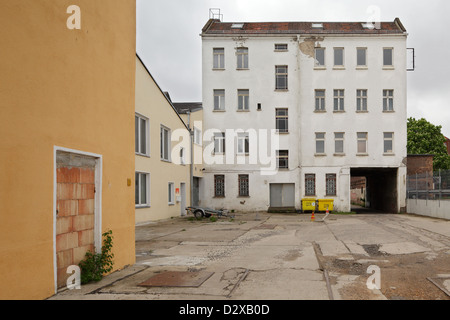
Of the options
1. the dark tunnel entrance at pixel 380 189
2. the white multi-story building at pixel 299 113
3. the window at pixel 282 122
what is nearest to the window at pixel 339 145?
the white multi-story building at pixel 299 113

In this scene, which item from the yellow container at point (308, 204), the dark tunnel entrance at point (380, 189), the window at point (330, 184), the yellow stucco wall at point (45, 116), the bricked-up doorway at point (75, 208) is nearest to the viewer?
the yellow stucco wall at point (45, 116)

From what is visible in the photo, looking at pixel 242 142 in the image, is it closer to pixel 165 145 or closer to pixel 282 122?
pixel 282 122

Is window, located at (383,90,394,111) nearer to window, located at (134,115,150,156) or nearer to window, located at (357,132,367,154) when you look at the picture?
window, located at (357,132,367,154)

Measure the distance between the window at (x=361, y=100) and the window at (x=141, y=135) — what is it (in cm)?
1799

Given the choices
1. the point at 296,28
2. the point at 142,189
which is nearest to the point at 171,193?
the point at 142,189

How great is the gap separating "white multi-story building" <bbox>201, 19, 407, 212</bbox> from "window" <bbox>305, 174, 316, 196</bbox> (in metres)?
0.08

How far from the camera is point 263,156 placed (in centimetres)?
3128

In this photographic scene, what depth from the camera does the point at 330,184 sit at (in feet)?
101

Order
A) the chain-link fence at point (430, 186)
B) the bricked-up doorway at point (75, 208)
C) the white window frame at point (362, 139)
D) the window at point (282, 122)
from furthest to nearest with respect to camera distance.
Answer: the window at point (282, 122) < the white window frame at point (362, 139) < the chain-link fence at point (430, 186) < the bricked-up doorway at point (75, 208)

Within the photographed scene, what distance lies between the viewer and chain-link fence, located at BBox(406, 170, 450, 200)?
21991 mm

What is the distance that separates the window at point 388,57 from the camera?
3108 centimetres

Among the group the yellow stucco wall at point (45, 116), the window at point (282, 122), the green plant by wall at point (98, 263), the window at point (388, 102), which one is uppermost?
the window at point (388, 102)

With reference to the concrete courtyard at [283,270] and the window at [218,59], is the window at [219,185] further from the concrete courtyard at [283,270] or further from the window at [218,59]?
the concrete courtyard at [283,270]

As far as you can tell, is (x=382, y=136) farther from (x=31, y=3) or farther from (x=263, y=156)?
(x=31, y=3)
